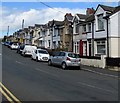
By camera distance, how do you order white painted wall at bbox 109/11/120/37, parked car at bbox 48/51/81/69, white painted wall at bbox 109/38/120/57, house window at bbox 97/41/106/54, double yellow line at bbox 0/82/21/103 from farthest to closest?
1. house window at bbox 97/41/106/54
2. white painted wall at bbox 109/11/120/37
3. white painted wall at bbox 109/38/120/57
4. parked car at bbox 48/51/81/69
5. double yellow line at bbox 0/82/21/103

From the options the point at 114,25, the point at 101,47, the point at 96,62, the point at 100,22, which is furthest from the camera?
the point at 100,22

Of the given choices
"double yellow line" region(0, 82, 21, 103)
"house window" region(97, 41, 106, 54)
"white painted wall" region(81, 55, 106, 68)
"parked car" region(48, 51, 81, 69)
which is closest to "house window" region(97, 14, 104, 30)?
"house window" region(97, 41, 106, 54)

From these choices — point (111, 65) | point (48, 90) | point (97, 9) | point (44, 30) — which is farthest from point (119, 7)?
point (44, 30)

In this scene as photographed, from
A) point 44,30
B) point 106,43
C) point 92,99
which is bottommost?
point 92,99

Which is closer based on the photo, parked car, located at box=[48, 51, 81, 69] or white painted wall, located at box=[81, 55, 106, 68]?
parked car, located at box=[48, 51, 81, 69]

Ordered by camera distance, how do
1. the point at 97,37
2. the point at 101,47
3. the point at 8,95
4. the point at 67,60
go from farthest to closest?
the point at 97,37, the point at 101,47, the point at 67,60, the point at 8,95

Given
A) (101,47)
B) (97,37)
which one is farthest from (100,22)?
(101,47)

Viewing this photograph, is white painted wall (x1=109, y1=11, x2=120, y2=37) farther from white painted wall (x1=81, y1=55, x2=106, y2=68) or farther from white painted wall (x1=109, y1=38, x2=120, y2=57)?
white painted wall (x1=81, y1=55, x2=106, y2=68)

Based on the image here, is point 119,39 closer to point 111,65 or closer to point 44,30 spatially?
point 111,65

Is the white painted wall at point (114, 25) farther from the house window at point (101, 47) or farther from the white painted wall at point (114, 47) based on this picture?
the house window at point (101, 47)

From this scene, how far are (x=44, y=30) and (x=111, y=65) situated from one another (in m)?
42.3

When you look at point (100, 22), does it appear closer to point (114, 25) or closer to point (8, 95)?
point (114, 25)

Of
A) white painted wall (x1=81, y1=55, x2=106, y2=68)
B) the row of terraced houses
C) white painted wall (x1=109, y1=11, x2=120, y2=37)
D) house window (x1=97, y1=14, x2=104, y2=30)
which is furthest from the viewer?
house window (x1=97, y1=14, x2=104, y2=30)

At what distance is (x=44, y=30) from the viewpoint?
227 feet
